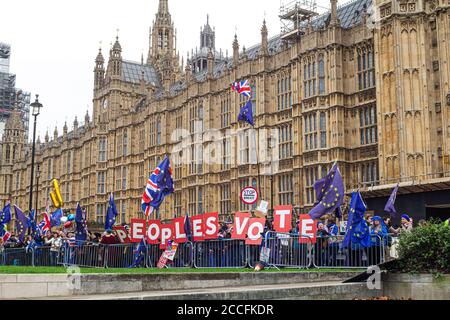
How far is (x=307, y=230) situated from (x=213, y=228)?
324 centimetres

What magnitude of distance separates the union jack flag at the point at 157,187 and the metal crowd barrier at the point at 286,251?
17.7 feet

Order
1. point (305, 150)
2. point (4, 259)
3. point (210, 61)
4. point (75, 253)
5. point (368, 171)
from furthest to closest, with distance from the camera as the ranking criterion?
point (210, 61) < point (305, 150) < point (368, 171) < point (4, 259) < point (75, 253)

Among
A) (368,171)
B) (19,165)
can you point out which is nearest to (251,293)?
(368,171)

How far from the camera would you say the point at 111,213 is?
82.0 ft

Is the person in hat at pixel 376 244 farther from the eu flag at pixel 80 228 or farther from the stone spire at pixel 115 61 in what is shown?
the stone spire at pixel 115 61

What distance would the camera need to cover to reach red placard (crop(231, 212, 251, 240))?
60.4 feet

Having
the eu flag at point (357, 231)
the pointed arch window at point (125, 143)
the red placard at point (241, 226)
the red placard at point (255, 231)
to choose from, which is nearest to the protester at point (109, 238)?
the red placard at point (241, 226)

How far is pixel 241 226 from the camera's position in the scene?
1850 centimetres

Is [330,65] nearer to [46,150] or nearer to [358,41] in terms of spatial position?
[358,41]

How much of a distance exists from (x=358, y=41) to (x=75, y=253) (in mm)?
20174

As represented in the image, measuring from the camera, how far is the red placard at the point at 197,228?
19.6m

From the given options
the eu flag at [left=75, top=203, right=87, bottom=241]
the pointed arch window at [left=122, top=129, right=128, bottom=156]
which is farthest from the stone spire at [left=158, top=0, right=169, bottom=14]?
→ the eu flag at [left=75, top=203, right=87, bottom=241]

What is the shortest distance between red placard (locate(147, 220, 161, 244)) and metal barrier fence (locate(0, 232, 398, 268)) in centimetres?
41

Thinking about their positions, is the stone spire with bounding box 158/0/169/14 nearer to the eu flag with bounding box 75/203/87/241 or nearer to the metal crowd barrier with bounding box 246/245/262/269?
the eu flag with bounding box 75/203/87/241
